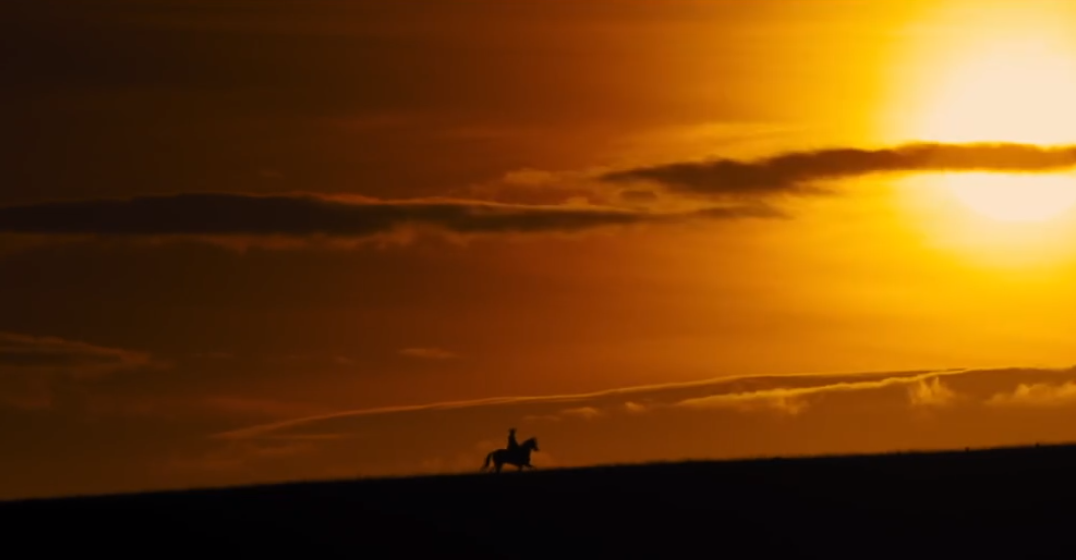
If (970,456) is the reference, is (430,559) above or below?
below

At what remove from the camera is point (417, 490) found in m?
78.4

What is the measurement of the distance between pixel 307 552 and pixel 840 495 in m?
11.8

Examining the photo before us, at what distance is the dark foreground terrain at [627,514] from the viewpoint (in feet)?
237

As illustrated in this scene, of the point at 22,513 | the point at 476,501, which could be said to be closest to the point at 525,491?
the point at 476,501

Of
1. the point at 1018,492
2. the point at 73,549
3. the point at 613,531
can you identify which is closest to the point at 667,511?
the point at 613,531

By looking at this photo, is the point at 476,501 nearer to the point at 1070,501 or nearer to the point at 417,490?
the point at 417,490

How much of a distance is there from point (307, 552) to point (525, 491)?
6.40 meters

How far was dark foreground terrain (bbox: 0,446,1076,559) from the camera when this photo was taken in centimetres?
7238

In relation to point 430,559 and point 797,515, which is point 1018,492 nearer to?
point 797,515

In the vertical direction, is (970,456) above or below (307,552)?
above

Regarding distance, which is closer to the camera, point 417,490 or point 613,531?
point 613,531

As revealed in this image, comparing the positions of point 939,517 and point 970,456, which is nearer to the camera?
point 939,517

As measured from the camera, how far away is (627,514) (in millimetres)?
74750

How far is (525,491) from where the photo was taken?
77.1 metres
